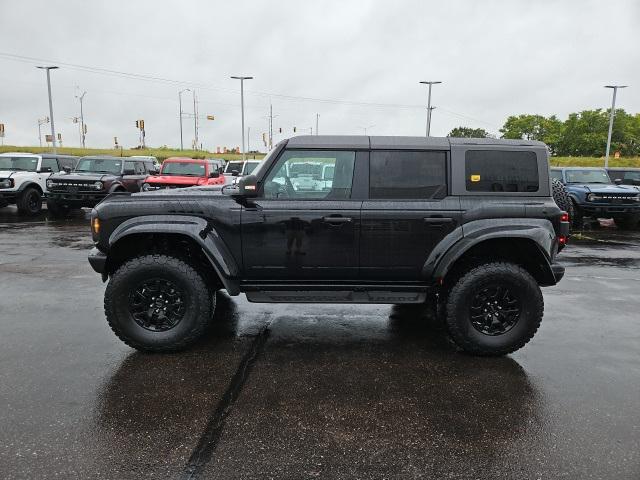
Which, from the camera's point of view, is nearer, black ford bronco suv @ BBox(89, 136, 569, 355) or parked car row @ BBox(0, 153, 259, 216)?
black ford bronco suv @ BBox(89, 136, 569, 355)

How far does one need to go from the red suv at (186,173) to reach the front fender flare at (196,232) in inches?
404

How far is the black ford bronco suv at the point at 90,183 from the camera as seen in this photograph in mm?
14422

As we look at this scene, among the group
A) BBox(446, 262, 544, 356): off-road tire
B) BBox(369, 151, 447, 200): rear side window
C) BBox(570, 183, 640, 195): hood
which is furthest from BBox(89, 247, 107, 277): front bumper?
BBox(570, 183, 640, 195): hood

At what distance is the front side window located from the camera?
4.42 m

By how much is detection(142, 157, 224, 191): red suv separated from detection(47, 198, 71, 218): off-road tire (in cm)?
261

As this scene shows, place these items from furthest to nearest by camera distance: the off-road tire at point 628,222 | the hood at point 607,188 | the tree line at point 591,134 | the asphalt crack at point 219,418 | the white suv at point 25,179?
the tree line at point 591,134, the white suv at point 25,179, the off-road tire at point 628,222, the hood at point 607,188, the asphalt crack at point 219,418

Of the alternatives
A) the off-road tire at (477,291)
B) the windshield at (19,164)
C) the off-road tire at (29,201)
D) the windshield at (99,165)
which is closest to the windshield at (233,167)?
the windshield at (99,165)

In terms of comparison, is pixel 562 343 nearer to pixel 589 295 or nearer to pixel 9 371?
pixel 589 295

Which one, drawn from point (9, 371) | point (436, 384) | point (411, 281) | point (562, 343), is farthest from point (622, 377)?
point (9, 371)

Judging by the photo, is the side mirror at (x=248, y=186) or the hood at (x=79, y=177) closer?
the side mirror at (x=248, y=186)

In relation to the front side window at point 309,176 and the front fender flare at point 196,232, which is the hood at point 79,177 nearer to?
the front fender flare at point 196,232

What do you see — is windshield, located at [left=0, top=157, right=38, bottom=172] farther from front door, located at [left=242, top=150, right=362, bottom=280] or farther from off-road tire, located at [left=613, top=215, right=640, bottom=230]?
off-road tire, located at [left=613, top=215, right=640, bottom=230]

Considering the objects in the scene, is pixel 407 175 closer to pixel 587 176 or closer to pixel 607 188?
pixel 607 188

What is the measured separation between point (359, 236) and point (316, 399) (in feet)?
4.71
